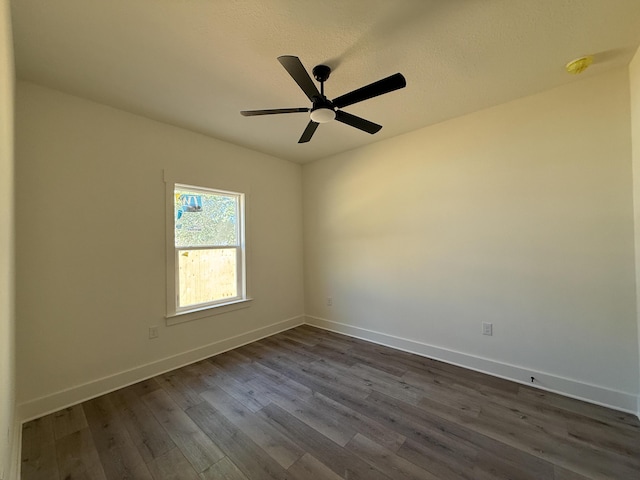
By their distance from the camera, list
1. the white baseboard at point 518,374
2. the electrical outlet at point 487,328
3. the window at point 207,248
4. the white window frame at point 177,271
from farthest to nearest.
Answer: the window at point 207,248
the white window frame at point 177,271
the electrical outlet at point 487,328
the white baseboard at point 518,374

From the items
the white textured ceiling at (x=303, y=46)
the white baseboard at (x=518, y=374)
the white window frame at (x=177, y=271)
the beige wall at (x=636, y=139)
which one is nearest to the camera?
the white textured ceiling at (x=303, y=46)

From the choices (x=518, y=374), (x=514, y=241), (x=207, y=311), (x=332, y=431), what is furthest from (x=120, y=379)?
(x=514, y=241)

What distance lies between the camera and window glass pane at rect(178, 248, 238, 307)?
2986mm

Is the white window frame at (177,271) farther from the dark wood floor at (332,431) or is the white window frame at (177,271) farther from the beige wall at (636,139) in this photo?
the beige wall at (636,139)

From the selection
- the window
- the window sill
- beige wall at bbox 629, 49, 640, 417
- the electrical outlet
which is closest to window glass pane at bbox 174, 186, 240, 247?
the window

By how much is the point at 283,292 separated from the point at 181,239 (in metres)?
1.67

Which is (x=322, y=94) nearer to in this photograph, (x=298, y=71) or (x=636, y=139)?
(x=298, y=71)

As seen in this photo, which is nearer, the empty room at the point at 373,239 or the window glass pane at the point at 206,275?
the empty room at the point at 373,239

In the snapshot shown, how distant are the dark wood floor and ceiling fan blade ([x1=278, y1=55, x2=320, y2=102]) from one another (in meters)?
2.30

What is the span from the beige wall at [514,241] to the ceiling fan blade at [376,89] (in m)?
1.56

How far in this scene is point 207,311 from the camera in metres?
3.08

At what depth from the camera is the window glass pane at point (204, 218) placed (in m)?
2.97

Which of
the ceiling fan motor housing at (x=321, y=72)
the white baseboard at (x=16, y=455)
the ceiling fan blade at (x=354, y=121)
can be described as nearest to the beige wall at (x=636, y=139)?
the ceiling fan blade at (x=354, y=121)

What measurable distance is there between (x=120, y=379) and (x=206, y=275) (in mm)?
1255
